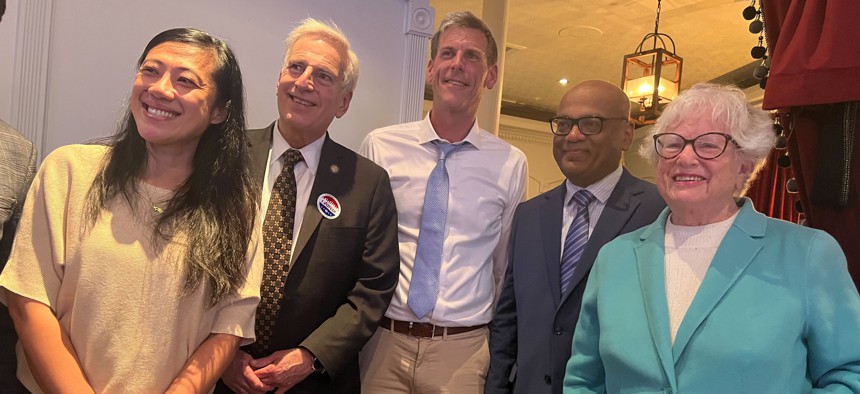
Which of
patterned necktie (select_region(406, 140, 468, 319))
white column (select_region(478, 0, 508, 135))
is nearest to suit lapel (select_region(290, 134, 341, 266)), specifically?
patterned necktie (select_region(406, 140, 468, 319))

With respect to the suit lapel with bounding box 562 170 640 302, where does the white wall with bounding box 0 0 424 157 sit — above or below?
above

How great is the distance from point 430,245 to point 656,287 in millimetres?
893

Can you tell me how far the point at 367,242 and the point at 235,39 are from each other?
4.47 ft

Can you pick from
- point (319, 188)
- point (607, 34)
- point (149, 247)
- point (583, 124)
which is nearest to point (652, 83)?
point (607, 34)

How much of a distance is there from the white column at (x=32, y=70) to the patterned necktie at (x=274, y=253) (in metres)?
1.10

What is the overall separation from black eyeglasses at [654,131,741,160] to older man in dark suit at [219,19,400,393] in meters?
0.92

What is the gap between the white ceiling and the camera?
6070mm

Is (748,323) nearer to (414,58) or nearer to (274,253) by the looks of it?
(274,253)

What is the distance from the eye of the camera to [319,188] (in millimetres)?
2102

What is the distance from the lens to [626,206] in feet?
6.98

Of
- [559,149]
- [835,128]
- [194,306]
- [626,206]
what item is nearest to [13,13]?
[194,306]

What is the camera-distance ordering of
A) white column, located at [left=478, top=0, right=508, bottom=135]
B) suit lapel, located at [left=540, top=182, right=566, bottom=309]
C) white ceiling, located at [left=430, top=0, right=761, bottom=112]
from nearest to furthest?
suit lapel, located at [left=540, top=182, right=566, bottom=309]
white column, located at [left=478, top=0, right=508, bottom=135]
white ceiling, located at [left=430, top=0, right=761, bottom=112]

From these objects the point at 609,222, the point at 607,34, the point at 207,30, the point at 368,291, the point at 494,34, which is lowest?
the point at 368,291

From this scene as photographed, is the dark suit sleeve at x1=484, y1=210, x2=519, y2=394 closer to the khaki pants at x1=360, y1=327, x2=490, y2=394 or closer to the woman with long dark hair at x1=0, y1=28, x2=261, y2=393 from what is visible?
the khaki pants at x1=360, y1=327, x2=490, y2=394
